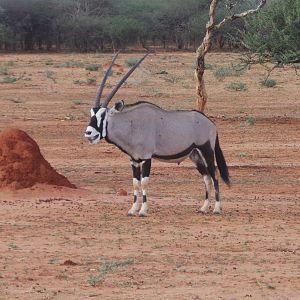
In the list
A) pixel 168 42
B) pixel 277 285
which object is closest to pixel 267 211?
pixel 277 285

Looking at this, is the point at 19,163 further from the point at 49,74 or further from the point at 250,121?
the point at 49,74

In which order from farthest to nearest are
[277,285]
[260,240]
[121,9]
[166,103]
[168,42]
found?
[121,9] → [168,42] → [166,103] → [260,240] → [277,285]

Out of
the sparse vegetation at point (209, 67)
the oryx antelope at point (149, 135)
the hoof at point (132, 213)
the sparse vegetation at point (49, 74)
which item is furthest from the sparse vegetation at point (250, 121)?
the sparse vegetation at point (209, 67)

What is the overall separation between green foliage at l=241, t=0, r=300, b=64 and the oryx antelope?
12466 millimetres

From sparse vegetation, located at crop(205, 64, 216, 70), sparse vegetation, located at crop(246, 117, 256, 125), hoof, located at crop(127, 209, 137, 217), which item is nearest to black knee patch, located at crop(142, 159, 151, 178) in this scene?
hoof, located at crop(127, 209, 137, 217)

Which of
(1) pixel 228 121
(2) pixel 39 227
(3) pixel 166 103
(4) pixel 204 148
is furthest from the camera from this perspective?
(3) pixel 166 103

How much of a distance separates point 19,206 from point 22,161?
0.92m

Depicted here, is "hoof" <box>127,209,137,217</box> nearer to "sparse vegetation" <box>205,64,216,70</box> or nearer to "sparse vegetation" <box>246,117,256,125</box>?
"sparse vegetation" <box>246,117,256,125</box>

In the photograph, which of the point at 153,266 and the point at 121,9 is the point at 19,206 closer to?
the point at 153,266

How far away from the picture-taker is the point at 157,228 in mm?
13266

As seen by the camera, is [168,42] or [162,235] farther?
[168,42]

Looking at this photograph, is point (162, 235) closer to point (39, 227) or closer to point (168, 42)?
point (39, 227)

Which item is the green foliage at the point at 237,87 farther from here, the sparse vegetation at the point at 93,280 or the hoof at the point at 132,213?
the sparse vegetation at the point at 93,280

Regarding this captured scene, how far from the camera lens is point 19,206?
1476 centimetres
